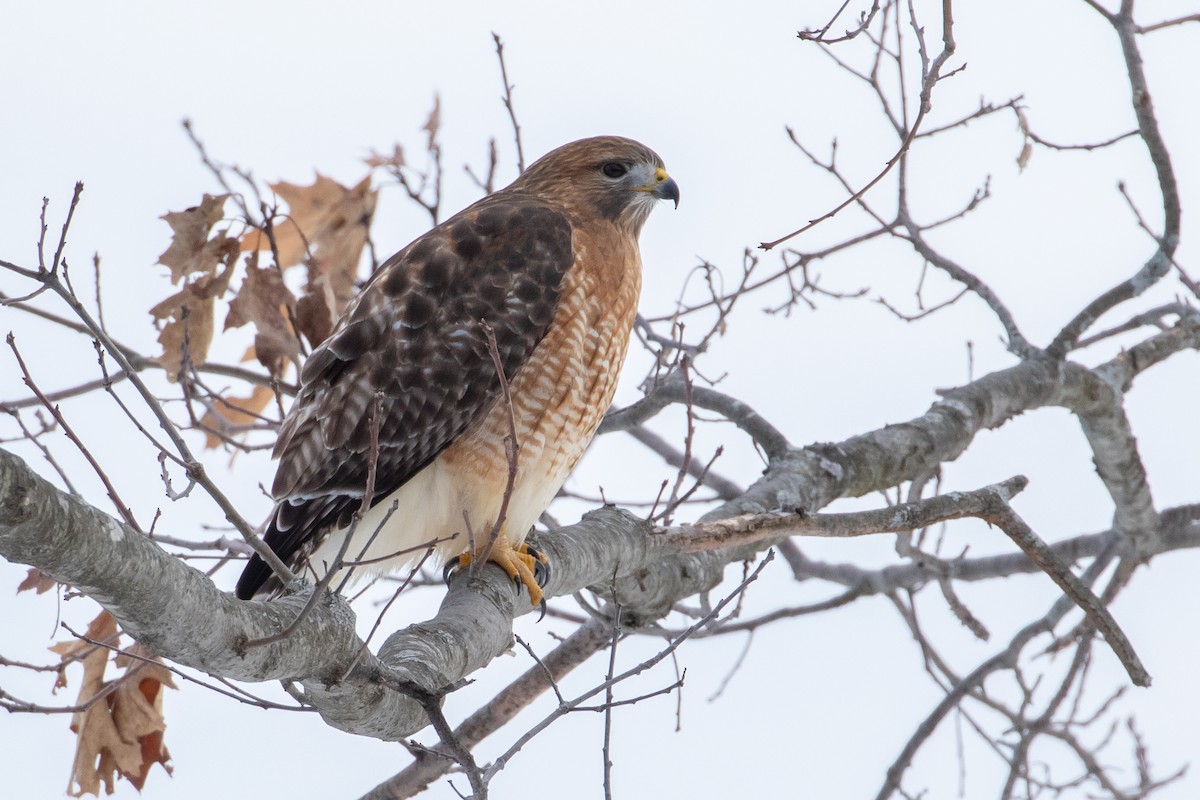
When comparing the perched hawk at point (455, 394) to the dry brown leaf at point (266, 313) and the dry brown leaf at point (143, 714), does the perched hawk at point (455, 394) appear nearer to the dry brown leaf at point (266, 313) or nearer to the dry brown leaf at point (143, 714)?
the dry brown leaf at point (266, 313)

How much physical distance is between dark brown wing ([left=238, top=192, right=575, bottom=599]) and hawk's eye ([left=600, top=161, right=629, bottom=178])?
0.63 m

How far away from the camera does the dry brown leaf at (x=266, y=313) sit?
4.63 m

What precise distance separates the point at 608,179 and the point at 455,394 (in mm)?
1389

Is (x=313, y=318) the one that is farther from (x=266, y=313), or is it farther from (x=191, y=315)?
(x=191, y=315)

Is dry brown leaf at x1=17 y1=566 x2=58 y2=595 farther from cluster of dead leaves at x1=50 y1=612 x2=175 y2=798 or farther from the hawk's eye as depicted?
the hawk's eye

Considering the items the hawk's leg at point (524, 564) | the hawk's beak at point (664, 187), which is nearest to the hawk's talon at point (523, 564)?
the hawk's leg at point (524, 564)

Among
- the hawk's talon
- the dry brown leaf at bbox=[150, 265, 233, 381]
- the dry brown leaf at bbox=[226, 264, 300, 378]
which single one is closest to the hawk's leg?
the hawk's talon

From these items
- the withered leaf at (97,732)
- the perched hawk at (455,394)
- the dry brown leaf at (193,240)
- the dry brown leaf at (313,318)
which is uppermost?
the dry brown leaf at (193,240)

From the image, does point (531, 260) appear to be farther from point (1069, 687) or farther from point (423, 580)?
point (1069, 687)

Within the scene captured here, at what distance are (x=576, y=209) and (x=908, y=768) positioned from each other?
2.54 metres

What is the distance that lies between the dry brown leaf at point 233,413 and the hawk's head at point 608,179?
144cm

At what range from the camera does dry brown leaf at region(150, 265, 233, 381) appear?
4590mm

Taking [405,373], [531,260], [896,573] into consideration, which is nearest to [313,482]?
[405,373]

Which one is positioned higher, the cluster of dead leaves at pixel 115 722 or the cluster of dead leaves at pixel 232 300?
the cluster of dead leaves at pixel 232 300
